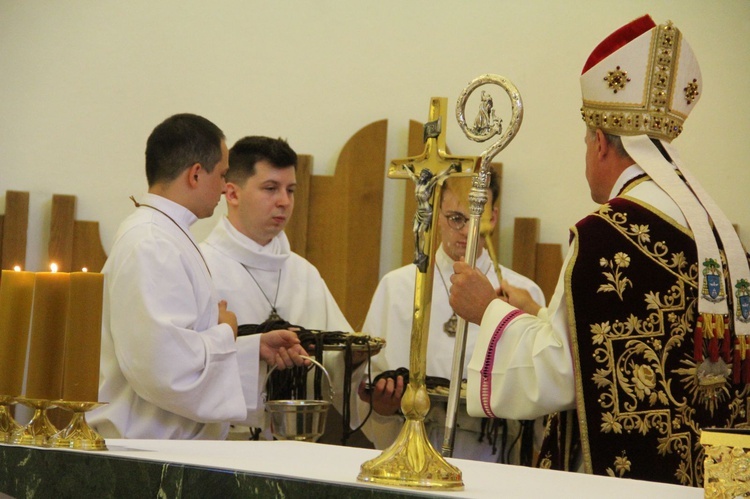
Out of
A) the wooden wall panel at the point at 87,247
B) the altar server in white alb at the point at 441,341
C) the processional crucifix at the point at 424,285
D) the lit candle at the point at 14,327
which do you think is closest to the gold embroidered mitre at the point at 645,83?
the altar server in white alb at the point at 441,341

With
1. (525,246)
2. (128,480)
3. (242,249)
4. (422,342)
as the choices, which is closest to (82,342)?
(128,480)

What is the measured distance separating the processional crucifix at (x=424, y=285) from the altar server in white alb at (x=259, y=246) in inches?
103

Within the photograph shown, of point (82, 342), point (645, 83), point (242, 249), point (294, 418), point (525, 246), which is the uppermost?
point (645, 83)

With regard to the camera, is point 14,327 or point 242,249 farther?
point 242,249

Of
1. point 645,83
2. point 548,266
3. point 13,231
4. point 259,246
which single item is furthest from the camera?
point 548,266

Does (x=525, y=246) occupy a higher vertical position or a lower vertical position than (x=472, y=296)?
higher

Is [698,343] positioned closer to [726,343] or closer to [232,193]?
[726,343]

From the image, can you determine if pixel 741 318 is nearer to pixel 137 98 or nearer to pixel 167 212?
pixel 167 212

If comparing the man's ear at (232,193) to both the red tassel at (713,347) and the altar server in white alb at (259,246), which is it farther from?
the red tassel at (713,347)

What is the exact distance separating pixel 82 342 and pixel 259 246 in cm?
268

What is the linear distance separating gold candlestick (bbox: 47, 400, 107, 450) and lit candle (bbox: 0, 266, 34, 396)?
15 centimetres

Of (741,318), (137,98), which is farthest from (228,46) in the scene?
(741,318)

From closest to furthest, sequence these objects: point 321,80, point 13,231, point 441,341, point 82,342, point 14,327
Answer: point 82,342, point 14,327, point 441,341, point 13,231, point 321,80

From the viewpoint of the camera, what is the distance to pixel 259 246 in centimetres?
468
